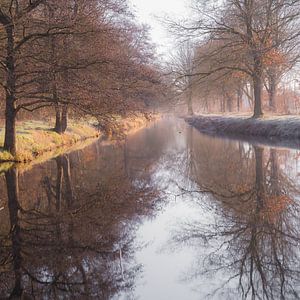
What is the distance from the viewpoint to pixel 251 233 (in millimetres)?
6391

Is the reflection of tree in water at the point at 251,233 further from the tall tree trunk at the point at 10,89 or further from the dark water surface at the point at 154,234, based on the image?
the tall tree trunk at the point at 10,89

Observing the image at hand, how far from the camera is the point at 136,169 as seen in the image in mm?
14789

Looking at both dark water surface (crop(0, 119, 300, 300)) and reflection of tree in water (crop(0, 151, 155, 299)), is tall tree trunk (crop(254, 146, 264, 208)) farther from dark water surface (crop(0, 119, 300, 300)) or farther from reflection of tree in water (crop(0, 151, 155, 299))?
reflection of tree in water (crop(0, 151, 155, 299))

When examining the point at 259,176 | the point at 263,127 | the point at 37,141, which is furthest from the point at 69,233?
the point at 263,127

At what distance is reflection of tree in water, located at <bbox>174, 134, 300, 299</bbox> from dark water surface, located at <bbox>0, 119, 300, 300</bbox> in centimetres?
2

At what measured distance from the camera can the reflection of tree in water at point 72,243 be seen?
487 centimetres

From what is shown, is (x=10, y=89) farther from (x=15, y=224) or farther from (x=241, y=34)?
(x=241, y=34)

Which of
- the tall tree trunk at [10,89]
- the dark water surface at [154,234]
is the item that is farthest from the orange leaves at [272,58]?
the tall tree trunk at [10,89]

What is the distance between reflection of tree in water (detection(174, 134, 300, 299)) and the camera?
4754 mm

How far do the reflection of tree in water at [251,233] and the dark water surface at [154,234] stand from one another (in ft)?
0.06

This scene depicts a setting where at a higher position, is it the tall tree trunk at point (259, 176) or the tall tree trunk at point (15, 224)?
the tall tree trunk at point (259, 176)

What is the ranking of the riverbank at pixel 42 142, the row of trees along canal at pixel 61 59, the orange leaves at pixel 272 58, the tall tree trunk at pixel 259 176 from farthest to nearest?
the orange leaves at pixel 272 58 < the riverbank at pixel 42 142 < the row of trees along canal at pixel 61 59 < the tall tree trunk at pixel 259 176

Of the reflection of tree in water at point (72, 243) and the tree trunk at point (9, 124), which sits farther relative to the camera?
the tree trunk at point (9, 124)

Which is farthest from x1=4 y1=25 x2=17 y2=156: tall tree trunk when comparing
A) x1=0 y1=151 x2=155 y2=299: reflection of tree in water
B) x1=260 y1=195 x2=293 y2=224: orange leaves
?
x1=260 y1=195 x2=293 y2=224: orange leaves
